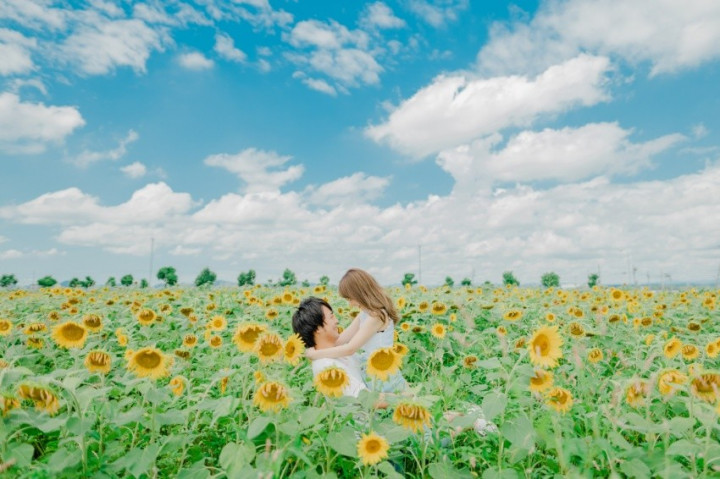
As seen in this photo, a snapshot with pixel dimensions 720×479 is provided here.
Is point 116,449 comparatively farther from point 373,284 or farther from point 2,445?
point 373,284

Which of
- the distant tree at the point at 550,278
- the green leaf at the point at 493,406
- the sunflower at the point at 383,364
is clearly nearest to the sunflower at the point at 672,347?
the green leaf at the point at 493,406

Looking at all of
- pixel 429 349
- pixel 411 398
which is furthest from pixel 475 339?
pixel 411 398

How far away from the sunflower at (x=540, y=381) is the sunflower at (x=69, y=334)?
288 cm

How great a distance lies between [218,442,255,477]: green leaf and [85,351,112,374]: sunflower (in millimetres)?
930

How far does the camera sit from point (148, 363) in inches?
108

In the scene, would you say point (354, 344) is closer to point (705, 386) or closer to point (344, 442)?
point (344, 442)

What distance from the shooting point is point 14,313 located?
7016 millimetres

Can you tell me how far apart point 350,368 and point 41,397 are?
2.58 metres

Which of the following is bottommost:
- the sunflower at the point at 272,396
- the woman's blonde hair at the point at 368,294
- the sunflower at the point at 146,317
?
the sunflower at the point at 272,396

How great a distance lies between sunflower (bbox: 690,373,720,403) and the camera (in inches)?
93.2

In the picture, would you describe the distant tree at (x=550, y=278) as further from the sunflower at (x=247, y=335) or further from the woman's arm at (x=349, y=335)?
the sunflower at (x=247, y=335)

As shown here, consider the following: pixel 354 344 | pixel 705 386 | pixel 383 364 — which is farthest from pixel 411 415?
pixel 354 344

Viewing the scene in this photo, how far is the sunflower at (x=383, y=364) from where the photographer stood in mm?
2578

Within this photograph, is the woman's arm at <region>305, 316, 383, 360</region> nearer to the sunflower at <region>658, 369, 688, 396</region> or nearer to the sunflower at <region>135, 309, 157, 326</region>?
the sunflower at <region>135, 309, 157, 326</region>
